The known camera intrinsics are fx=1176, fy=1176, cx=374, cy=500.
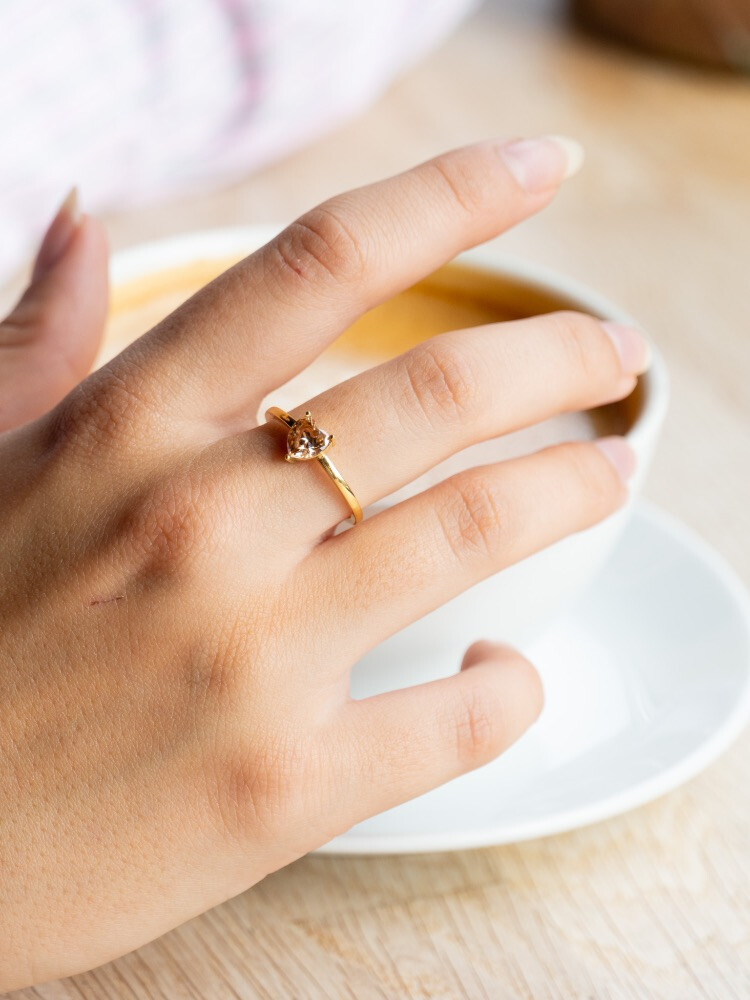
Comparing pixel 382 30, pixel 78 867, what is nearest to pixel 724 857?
pixel 78 867

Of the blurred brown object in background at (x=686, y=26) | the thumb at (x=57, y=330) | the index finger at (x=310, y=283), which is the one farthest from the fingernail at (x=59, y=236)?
the blurred brown object in background at (x=686, y=26)

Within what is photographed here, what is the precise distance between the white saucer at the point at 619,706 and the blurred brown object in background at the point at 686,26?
78 centimetres

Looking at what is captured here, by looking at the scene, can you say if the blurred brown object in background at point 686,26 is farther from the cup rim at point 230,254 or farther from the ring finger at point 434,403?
the ring finger at point 434,403

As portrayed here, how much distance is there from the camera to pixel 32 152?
2.96 ft

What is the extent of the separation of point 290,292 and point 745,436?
428 mm

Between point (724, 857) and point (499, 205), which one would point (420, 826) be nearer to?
point (724, 857)

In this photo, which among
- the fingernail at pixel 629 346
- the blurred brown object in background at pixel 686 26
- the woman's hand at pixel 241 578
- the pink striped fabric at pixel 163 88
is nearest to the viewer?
the woman's hand at pixel 241 578

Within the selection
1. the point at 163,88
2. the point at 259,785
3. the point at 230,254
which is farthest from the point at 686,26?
the point at 259,785

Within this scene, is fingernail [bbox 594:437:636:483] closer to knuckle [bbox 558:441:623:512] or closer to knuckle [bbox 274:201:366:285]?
knuckle [bbox 558:441:623:512]

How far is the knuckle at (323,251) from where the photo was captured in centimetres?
42

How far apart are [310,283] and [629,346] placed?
15 centimetres

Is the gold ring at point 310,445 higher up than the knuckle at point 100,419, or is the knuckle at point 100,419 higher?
the knuckle at point 100,419

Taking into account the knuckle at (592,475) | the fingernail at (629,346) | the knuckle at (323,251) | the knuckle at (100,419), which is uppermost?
the knuckle at (323,251)

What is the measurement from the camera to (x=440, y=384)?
42cm
